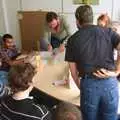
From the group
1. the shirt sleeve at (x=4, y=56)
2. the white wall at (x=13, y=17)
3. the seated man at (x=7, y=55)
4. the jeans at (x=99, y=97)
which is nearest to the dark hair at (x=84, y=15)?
the jeans at (x=99, y=97)

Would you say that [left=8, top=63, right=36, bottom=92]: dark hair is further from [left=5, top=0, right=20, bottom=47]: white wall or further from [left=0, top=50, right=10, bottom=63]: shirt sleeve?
[left=5, top=0, right=20, bottom=47]: white wall

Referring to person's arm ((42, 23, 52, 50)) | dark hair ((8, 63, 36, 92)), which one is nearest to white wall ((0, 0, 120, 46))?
person's arm ((42, 23, 52, 50))

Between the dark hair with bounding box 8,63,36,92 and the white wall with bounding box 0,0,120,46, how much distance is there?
3.37 meters

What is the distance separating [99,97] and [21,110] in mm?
713

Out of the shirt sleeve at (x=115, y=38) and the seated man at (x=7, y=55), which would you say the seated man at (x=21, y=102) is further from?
the seated man at (x=7, y=55)

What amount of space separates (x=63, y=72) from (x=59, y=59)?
44 cm

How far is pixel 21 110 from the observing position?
1595 millimetres

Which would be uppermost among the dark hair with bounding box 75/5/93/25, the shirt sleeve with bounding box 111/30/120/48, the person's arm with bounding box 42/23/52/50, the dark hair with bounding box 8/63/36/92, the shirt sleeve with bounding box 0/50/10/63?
the dark hair with bounding box 75/5/93/25

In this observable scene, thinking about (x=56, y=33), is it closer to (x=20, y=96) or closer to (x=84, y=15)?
(x=84, y=15)

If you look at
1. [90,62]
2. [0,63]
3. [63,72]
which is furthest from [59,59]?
[90,62]

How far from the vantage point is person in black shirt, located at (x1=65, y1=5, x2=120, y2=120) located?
6.64ft

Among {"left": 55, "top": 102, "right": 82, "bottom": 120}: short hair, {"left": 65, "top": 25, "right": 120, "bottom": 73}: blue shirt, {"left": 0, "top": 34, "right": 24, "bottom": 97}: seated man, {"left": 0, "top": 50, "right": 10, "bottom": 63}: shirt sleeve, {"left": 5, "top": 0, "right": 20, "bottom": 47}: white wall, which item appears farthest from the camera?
{"left": 5, "top": 0, "right": 20, "bottom": 47}: white wall

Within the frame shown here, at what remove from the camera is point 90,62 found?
2043 millimetres

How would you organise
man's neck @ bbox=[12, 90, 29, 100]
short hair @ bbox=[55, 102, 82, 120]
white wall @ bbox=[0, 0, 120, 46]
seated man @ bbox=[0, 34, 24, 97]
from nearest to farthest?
short hair @ bbox=[55, 102, 82, 120], man's neck @ bbox=[12, 90, 29, 100], seated man @ bbox=[0, 34, 24, 97], white wall @ bbox=[0, 0, 120, 46]
